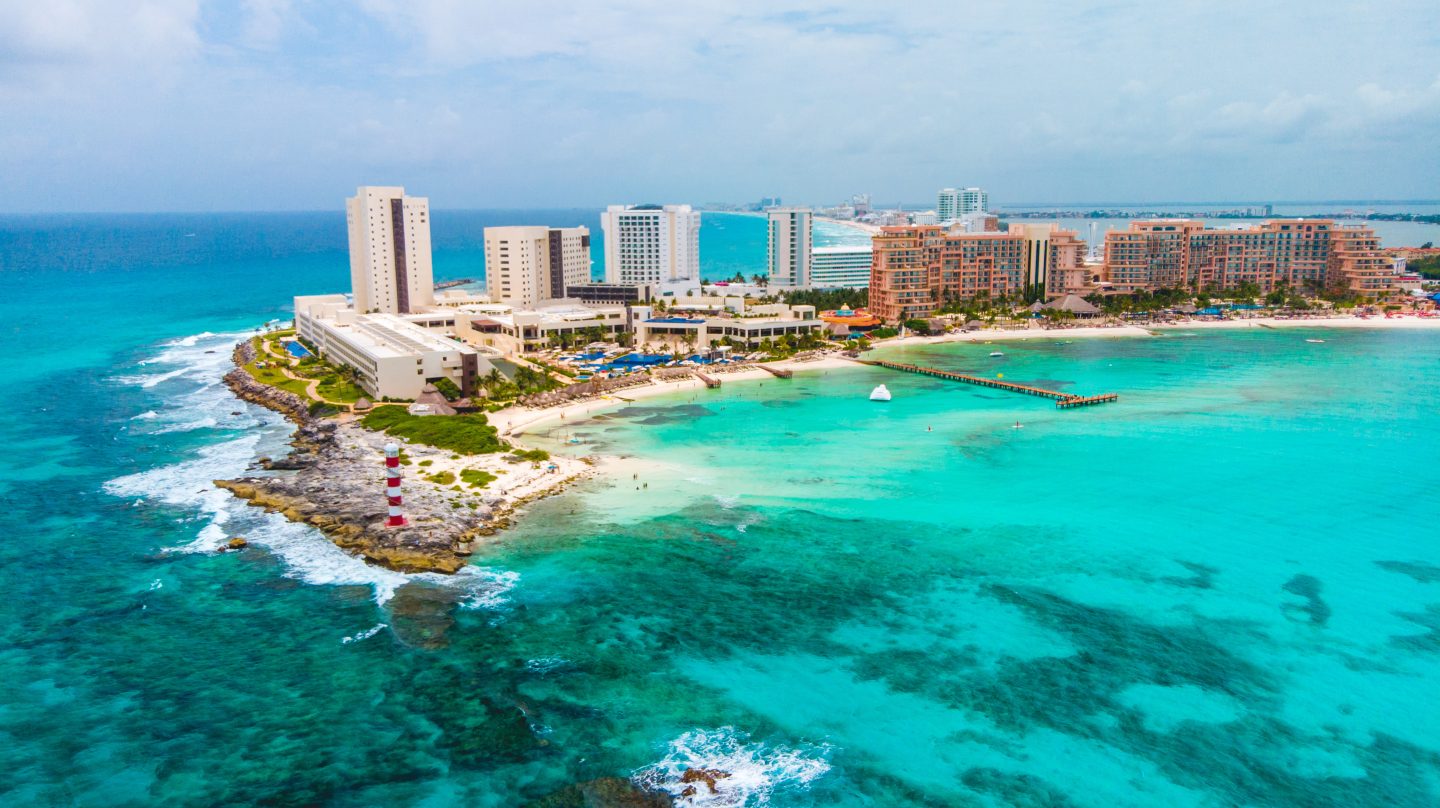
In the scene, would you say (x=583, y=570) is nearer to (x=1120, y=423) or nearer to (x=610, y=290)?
(x=1120, y=423)

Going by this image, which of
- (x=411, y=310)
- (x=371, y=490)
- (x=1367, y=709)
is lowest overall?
(x=1367, y=709)

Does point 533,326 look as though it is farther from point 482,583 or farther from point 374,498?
point 482,583

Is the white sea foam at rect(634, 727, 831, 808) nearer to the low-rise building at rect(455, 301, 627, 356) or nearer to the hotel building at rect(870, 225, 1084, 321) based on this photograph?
the low-rise building at rect(455, 301, 627, 356)

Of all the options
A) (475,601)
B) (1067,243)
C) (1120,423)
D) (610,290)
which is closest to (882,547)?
(475,601)

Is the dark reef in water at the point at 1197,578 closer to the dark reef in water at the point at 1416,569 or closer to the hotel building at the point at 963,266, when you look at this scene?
the dark reef in water at the point at 1416,569

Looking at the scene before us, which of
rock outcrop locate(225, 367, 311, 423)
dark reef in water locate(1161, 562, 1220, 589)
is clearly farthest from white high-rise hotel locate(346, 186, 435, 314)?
dark reef in water locate(1161, 562, 1220, 589)

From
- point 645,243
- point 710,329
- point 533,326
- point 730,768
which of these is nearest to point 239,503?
point 730,768
